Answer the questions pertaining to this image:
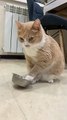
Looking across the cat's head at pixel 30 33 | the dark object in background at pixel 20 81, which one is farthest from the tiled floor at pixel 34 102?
the cat's head at pixel 30 33

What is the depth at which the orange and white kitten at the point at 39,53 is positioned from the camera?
124 centimetres

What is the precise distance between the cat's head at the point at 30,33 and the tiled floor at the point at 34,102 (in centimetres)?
30

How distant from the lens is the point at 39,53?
132 centimetres

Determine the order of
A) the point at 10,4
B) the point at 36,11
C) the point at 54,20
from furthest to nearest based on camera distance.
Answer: the point at 10,4 → the point at 36,11 → the point at 54,20

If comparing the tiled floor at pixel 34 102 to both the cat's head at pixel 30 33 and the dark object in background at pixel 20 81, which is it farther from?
the cat's head at pixel 30 33

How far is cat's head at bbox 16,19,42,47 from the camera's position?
1224 mm

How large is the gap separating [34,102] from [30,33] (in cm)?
45

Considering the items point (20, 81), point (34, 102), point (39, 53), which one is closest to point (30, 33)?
point (39, 53)

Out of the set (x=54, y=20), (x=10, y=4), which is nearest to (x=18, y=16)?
(x=10, y=4)

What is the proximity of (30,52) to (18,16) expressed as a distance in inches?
55.8

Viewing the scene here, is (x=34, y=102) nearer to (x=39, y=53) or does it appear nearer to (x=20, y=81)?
(x=20, y=81)

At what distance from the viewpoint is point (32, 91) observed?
1.19 m

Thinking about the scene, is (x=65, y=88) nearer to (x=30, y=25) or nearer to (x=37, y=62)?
(x=37, y=62)

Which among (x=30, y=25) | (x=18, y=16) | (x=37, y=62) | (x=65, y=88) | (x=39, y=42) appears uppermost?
(x=18, y=16)
